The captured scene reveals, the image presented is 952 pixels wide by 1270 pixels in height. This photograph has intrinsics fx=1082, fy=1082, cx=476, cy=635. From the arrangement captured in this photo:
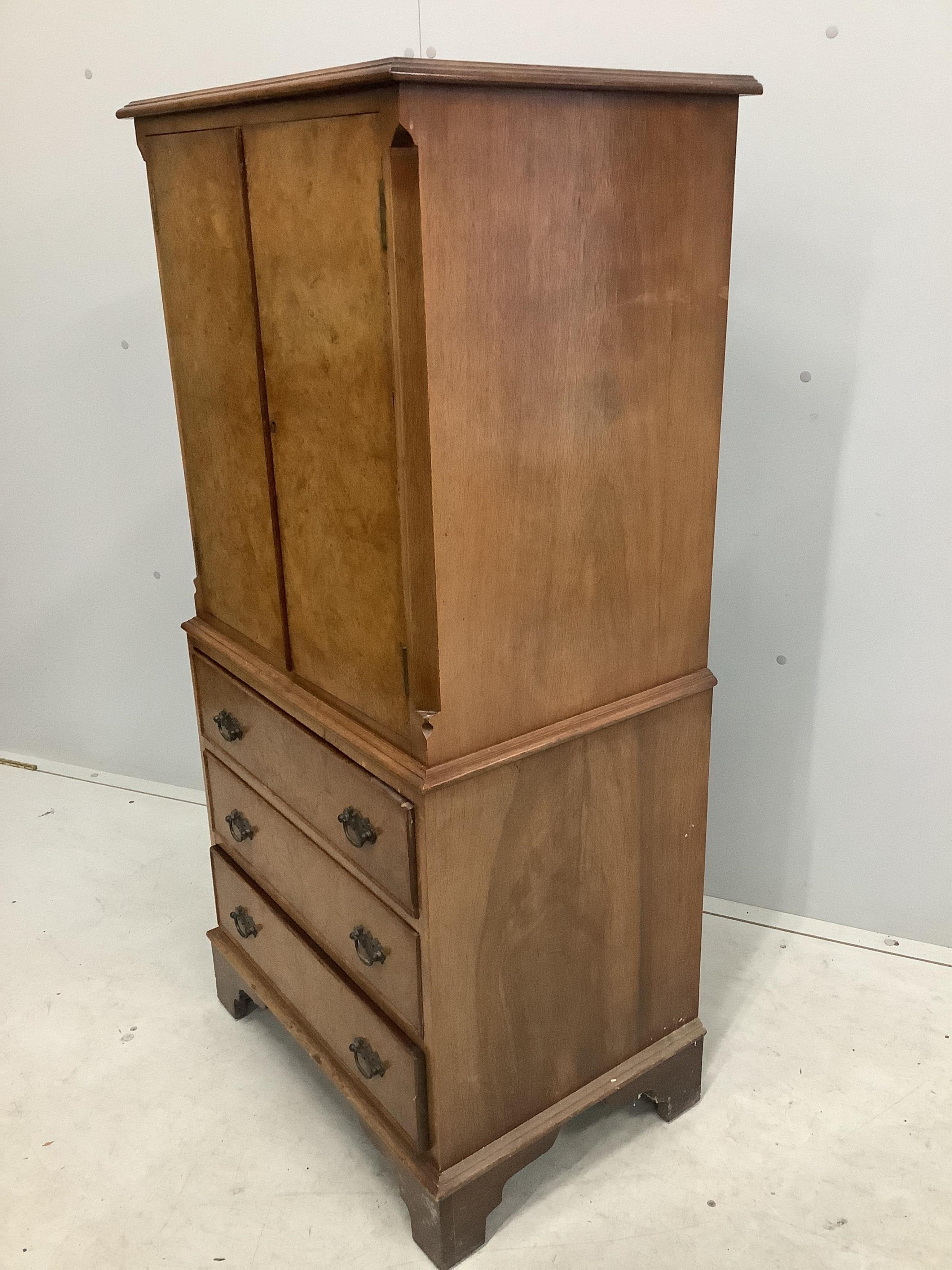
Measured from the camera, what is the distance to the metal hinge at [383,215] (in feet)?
4.03

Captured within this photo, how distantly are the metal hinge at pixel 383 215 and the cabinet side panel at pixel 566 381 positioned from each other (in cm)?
5

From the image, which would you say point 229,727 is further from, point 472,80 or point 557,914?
point 472,80

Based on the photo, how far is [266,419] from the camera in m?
1.62

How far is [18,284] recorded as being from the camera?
9.23ft

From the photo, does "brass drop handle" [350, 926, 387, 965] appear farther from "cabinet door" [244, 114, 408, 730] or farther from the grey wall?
the grey wall

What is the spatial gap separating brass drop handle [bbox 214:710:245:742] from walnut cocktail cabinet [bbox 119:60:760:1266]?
10 millimetres

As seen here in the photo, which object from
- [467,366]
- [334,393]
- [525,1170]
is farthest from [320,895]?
[467,366]

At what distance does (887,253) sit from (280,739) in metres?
1.37

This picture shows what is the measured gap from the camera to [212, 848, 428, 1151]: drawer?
1.63m

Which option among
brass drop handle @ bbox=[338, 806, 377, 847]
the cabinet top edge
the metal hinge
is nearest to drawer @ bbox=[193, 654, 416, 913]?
brass drop handle @ bbox=[338, 806, 377, 847]

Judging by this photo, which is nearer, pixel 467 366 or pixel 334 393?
pixel 467 366

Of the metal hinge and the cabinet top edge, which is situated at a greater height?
the cabinet top edge

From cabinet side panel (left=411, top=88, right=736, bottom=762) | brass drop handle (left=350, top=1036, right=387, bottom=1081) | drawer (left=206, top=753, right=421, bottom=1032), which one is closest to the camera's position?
cabinet side panel (left=411, top=88, right=736, bottom=762)

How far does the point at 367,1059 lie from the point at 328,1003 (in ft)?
0.50
